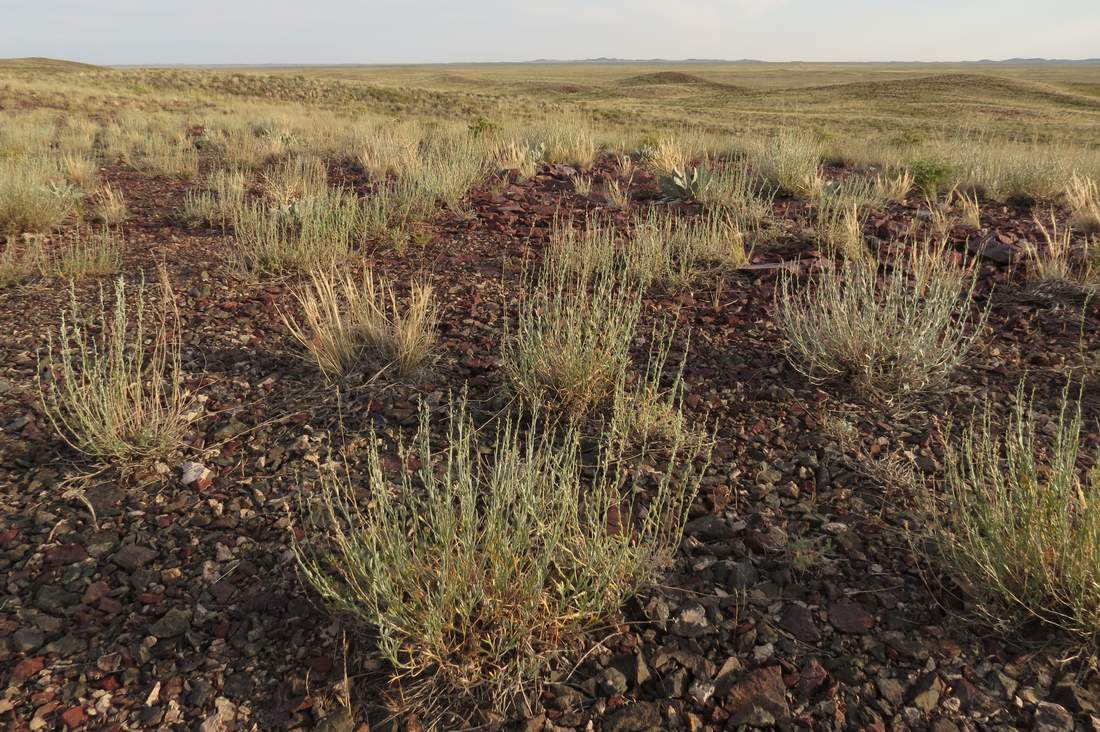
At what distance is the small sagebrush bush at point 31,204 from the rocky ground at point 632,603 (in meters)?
2.49

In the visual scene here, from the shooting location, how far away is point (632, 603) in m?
2.11

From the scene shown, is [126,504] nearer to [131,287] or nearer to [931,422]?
[131,287]

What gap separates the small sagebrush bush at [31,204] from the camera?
5.58 meters

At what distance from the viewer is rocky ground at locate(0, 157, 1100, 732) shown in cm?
176

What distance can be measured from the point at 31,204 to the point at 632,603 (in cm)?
618

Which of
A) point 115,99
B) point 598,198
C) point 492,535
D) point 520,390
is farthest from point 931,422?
point 115,99

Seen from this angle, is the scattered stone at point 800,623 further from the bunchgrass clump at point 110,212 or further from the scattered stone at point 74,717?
the bunchgrass clump at point 110,212

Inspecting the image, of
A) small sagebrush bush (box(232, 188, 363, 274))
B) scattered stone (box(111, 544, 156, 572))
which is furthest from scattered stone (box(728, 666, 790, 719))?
small sagebrush bush (box(232, 188, 363, 274))

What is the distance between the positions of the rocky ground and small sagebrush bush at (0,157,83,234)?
249 centimetres

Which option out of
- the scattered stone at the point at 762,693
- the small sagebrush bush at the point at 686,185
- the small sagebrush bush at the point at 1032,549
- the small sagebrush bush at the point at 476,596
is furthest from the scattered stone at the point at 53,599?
the small sagebrush bush at the point at 686,185

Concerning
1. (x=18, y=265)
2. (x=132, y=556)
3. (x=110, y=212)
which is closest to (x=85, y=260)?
(x=18, y=265)

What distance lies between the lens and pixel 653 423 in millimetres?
2795

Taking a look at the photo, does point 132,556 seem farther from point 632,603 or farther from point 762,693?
point 762,693

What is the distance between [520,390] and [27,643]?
1850 millimetres
